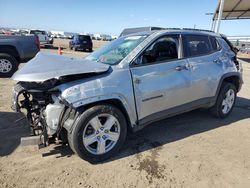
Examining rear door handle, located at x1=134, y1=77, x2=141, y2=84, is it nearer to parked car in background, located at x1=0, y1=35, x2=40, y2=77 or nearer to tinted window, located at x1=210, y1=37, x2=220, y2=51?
tinted window, located at x1=210, y1=37, x2=220, y2=51

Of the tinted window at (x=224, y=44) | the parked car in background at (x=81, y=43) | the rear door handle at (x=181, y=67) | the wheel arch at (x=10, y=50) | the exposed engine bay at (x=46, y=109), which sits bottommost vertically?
the parked car in background at (x=81, y=43)

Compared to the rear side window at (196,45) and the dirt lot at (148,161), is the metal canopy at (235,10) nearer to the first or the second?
the rear side window at (196,45)

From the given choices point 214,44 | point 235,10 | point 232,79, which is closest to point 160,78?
point 214,44

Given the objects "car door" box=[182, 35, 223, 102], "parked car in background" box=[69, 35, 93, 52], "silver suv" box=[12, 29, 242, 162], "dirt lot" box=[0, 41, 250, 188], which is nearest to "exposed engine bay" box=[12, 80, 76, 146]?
"silver suv" box=[12, 29, 242, 162]

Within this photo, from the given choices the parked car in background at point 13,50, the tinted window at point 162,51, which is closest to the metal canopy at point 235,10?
the parked car in background at point 13,50

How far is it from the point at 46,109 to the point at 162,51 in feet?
7.03

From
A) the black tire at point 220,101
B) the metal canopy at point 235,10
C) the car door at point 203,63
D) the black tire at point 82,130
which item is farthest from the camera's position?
the metal canopy at point 235,10

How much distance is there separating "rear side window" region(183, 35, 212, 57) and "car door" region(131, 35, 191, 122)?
20 cm

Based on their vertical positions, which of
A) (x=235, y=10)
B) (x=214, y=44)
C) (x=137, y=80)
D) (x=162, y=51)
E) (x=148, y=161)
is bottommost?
(x=235, y=10)

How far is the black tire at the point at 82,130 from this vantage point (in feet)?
11.0

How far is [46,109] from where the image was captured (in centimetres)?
344

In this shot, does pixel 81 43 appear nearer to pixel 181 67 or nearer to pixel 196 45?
pixel 196 45

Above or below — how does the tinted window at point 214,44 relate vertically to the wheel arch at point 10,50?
above

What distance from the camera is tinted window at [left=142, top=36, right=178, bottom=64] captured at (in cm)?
409
